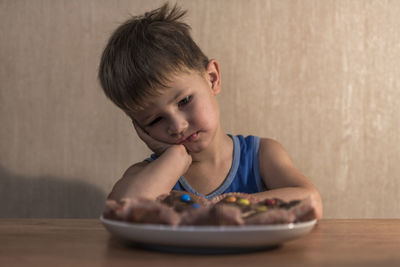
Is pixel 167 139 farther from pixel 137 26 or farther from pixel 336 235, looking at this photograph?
pixel 336 235

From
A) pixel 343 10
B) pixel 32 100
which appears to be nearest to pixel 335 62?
pixel 343 10

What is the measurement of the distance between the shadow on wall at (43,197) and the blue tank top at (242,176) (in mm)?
332

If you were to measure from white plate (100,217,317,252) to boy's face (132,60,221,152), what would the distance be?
539 mm

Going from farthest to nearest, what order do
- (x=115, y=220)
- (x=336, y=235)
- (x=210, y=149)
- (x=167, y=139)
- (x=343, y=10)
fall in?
(x=343, y=10) → (x=210, y=149) → (x=167, y=139) → (x=336, y=235) → (x=115, y=220)

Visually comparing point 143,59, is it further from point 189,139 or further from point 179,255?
point 179,255

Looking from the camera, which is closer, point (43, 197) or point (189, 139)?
point (189, 139)

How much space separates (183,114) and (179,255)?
21.9 inches

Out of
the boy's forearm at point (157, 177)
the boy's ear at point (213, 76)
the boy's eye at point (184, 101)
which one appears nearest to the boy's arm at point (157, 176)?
the boy's forearm at point (157, 177)

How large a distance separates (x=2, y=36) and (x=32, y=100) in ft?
0.73

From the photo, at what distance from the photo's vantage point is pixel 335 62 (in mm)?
1445

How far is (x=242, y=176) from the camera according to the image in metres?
1.26

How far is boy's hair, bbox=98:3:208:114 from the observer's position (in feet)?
3.55

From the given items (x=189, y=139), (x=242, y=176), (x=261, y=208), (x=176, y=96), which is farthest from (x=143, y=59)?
(x=261, y=208)

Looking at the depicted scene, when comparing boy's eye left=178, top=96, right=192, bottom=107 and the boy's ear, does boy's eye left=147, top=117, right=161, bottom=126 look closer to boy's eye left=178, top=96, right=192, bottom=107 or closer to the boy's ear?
boy's eye left=178, top=96, right=192, bottom=107
